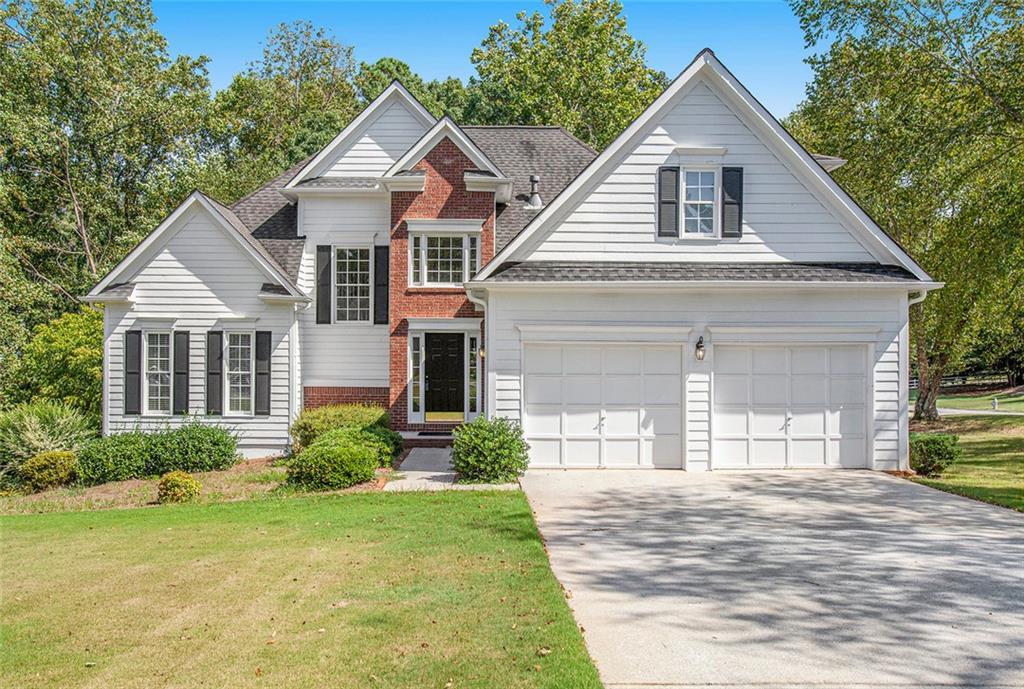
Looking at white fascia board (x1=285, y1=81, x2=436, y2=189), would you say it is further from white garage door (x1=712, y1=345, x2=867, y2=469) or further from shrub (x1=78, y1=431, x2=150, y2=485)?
white garage door (x1=712, y1=345, x2=867, y2=469)

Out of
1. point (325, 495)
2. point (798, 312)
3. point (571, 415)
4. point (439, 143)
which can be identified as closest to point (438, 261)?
point (439, 143)

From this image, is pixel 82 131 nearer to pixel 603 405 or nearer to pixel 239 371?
pixel 239 371

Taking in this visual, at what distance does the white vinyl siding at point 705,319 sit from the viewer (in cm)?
1421

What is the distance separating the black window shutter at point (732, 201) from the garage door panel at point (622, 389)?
3556 millimetres

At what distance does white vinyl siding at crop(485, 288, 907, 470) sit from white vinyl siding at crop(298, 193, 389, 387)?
6113 millimetres

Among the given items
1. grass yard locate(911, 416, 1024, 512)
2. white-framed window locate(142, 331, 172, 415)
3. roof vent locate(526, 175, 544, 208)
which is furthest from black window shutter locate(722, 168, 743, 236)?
white-framed window locate(142, 331, 172, 415)

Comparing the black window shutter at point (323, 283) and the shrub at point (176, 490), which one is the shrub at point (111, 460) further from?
the black window shutter at point (323, 283)

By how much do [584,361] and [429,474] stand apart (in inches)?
151

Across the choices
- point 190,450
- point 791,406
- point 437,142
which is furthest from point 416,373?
point 791,406

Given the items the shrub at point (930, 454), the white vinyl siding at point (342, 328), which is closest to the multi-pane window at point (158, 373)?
the white vinyl siding at point (342, 328)

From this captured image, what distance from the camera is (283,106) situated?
1668 inches

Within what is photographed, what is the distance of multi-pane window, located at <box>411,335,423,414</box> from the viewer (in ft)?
60.8

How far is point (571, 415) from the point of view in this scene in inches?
566

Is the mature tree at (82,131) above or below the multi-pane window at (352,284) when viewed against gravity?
above
